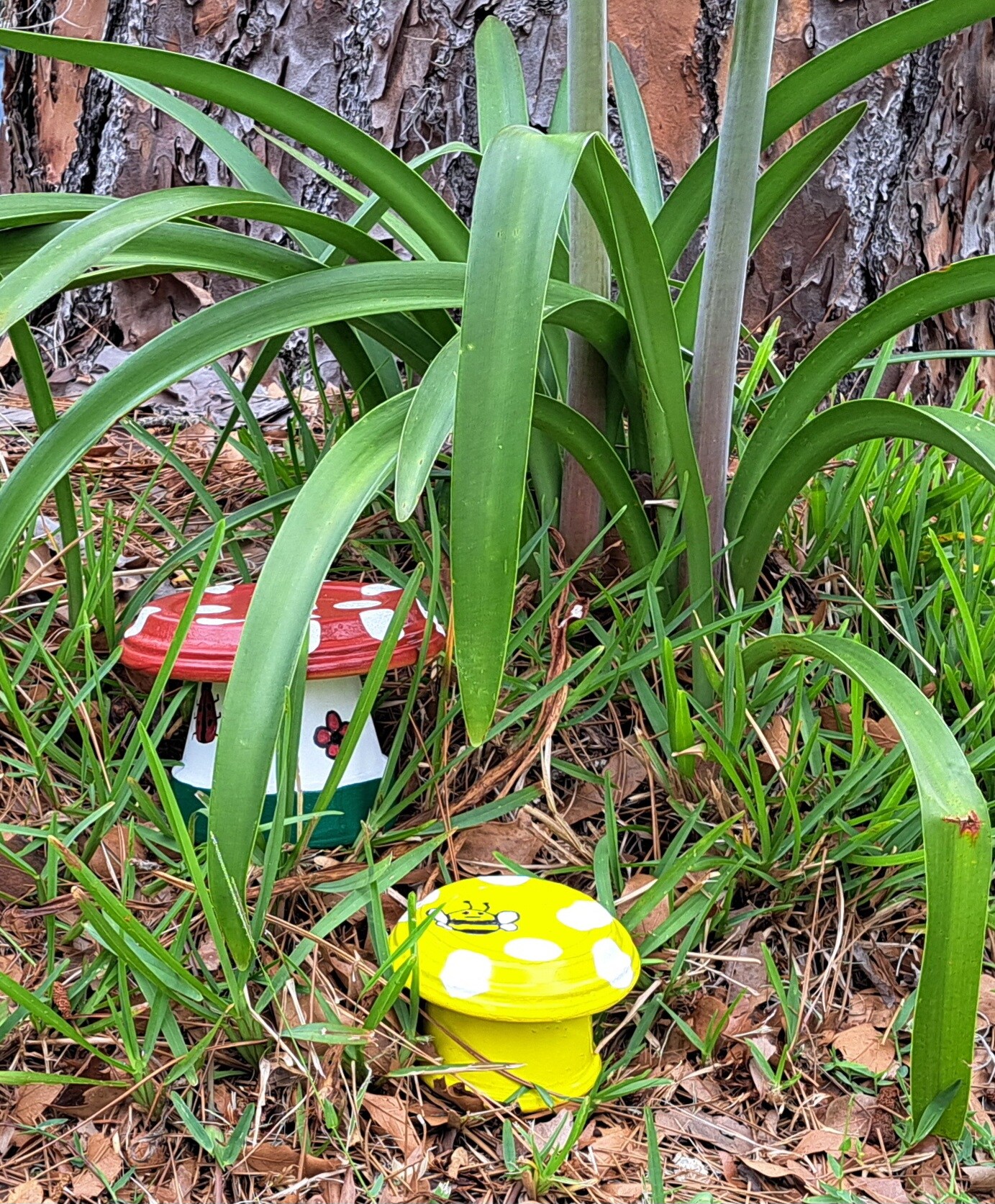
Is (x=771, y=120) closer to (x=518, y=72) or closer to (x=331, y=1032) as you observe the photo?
(x=518, y=72)

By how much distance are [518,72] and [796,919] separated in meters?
1.07

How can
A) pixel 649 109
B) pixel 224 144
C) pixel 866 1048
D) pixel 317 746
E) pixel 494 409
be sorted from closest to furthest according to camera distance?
pixel 494 409 < pixel 866 1048 < pixel 317 746 < pixel 224 144 < pixel 649 109

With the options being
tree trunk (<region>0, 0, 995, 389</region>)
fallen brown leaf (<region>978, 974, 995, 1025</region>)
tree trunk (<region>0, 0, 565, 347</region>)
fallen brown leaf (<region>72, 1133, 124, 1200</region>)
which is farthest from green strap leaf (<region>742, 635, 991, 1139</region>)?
tree trunk (<region>0, 0, 565, 347</region>)

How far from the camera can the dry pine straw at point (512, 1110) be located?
81 centimetres

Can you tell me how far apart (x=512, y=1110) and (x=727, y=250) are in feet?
2.64

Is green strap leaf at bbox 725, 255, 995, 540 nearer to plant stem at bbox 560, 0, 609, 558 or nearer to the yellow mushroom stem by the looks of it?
plant stem at bbox 560, 0, 609, 558

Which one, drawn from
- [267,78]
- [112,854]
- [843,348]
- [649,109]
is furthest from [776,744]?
[267,78]

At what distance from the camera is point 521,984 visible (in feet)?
2.69

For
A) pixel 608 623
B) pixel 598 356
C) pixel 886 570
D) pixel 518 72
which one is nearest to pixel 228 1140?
pixel 608 623

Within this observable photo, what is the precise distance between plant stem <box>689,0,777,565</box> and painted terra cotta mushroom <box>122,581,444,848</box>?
1.15 feet

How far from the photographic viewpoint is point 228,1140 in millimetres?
804

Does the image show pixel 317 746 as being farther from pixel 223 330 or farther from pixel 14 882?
pixel 223 330

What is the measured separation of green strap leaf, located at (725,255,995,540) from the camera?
102 centimetres

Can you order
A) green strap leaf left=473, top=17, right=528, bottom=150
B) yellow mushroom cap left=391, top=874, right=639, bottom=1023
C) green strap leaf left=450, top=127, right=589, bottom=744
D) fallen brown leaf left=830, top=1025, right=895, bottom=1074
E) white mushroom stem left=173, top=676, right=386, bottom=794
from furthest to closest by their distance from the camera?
green strap leaf left=473, top=17, right=528, bottom=150 < white mushroom stem left=173, top=676, right=386, bottom=794 < fallen brown leaf left=830, top=1025, right=895, bottom=1074 < yellow mushroom cap left=391, top=874, right=639, bottom=1023 < green strap leaf left=450, top=127, right=589, bottom=744
